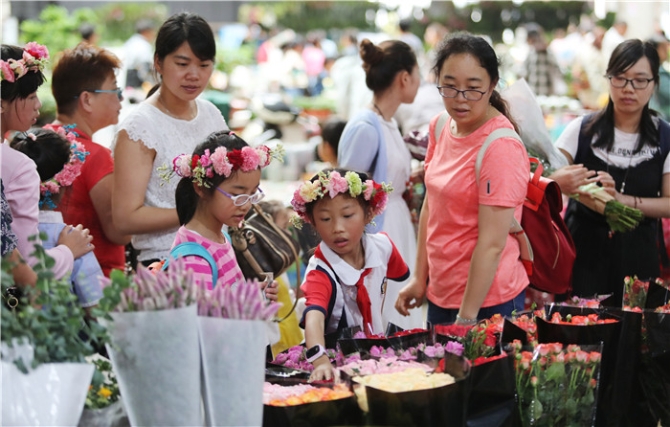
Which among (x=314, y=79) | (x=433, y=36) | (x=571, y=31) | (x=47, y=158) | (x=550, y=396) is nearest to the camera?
→ (x=550, y=396)

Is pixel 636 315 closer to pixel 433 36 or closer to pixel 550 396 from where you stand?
pixel 550 396

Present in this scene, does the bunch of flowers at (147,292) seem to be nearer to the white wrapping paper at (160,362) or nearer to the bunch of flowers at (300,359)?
the white wrapping paper at (160,362)

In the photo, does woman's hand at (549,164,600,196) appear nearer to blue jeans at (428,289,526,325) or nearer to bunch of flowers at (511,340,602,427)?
blue jeans at (428,289,526,325)

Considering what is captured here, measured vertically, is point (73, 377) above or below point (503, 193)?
below

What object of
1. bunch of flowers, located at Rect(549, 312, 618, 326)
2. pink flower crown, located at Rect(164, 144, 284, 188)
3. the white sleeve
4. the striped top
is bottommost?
bunch of flowers, located at Rect(549, 312, 618, 326)

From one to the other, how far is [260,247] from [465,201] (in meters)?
0.92

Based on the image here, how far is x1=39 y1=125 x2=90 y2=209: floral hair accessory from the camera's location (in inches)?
130

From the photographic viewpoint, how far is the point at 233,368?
6.41 feet

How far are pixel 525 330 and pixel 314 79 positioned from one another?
14.1 m

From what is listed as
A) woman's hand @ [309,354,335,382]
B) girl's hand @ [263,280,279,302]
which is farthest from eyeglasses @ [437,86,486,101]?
woman's hand @ [309,354,335,382]

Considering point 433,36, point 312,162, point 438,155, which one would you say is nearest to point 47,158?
point 438,155

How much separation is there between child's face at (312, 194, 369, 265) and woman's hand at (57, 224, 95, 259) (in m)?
0.79

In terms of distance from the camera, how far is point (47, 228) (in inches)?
123

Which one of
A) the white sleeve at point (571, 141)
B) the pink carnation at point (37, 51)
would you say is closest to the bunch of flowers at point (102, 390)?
the pink carnation at point (37, 51)
